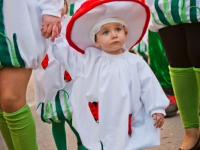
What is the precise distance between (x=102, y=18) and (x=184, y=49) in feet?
2.65

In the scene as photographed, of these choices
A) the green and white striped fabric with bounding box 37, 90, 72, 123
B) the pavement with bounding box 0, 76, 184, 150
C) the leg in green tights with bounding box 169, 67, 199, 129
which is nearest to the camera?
the green and white striped fabric with bounding box 37, 90, 72, 123

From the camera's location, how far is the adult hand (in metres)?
2.53

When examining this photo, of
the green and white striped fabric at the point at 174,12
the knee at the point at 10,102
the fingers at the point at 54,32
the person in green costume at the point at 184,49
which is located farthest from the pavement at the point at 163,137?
the fingers at the point at 54,32

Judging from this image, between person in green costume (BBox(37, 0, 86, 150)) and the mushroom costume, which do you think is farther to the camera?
person in green costume (BBox(37, 0, 86, 150))

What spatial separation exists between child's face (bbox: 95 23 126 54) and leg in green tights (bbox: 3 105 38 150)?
54 centimetres

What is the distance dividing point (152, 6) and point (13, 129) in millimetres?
1155

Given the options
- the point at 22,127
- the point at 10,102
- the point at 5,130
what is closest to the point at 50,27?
the point at 10,102

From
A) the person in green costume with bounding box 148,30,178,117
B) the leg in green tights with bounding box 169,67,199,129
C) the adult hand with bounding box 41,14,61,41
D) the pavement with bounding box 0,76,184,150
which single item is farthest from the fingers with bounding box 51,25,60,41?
the person in green costume with bounding box 148,30,178,117

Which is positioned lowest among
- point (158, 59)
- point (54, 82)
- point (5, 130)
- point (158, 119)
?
point (158, 59)

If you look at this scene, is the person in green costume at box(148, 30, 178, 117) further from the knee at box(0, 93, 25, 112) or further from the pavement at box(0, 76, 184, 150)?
the knee at box(0, 93, 25, 112)

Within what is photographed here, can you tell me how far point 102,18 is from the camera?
2482mm

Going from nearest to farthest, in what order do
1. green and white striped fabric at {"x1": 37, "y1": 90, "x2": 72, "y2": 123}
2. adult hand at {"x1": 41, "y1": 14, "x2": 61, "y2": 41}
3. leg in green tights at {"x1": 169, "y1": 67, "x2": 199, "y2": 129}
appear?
adult hand at {"x1": 41, "y1": 14, "x2": 61, "y2": 41}, green and white striped fabric at {"x1": 37, "y1": 90, "x2": 72, "y2": 123}, leg in green tights at {"x1": 169, "y1": 67, "x2": 199, "y2": 129}

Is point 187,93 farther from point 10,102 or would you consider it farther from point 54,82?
point 10,102

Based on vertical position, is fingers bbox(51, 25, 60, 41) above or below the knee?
above
